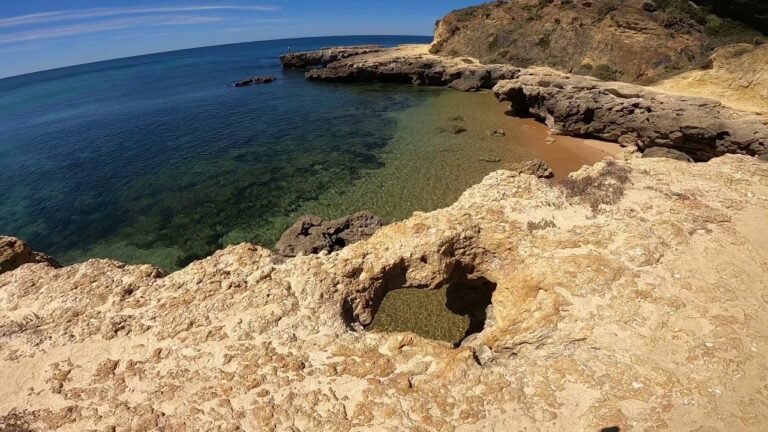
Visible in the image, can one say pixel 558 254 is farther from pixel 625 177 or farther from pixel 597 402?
pixel 625 177

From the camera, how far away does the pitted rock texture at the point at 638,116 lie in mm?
20172

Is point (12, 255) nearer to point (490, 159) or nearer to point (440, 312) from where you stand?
point (440, 312)

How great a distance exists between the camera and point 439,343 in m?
7.80

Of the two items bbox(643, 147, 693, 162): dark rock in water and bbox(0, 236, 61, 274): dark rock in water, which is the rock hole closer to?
bbox(0, 236, 61, 274): dark rock in water

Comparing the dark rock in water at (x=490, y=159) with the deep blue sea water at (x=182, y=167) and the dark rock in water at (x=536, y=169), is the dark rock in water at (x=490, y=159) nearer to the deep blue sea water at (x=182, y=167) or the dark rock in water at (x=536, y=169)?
the dark rock in water at (x=536, y=169)

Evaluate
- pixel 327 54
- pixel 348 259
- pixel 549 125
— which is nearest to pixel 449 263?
pixel 348 259

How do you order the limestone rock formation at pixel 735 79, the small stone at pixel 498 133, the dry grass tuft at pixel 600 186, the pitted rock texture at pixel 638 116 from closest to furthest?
the dry grass tuft at pixel 600 186 → the pitted rock texture at pixel 638 116 → the limestone rock formation at pixel 735 79 → the small stone at pixel 498 133

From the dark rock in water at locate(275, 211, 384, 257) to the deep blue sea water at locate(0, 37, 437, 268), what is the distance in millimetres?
2286

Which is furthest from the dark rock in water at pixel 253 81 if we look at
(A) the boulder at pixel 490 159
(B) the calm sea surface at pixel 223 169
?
(A) the boulder at pixel 490 159

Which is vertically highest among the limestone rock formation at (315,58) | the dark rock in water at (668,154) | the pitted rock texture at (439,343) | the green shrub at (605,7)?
the limestone rock formation at (315,58)

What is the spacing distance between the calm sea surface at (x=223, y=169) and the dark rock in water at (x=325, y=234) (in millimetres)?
1964

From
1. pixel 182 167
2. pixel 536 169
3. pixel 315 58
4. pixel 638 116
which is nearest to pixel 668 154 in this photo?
pixel 638 116

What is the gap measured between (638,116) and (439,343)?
25364mm

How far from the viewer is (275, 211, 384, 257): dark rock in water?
16.8 m
